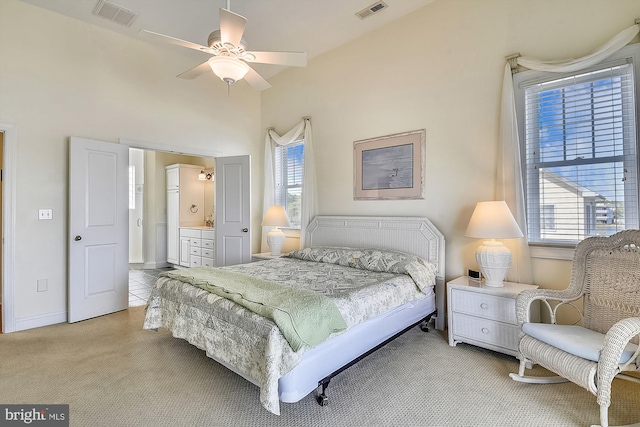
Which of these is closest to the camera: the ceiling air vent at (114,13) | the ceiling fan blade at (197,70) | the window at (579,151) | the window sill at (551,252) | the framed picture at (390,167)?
the window at (579,151)

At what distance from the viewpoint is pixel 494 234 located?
261cm

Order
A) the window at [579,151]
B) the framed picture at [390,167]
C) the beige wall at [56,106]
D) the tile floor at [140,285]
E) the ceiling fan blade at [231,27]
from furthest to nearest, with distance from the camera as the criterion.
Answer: the tile floor at [140,285]
the framed picture at [390,167]
the beige wall at [56,106]
the window at [579,151]
the ceiling fan blade at [231,27]

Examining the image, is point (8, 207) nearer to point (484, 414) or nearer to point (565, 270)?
point (484, 414)

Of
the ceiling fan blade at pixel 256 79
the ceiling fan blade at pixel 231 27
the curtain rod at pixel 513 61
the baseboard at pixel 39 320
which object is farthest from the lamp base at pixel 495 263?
the baseboard at pixel 39 320

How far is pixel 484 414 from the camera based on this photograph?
73.4 inches

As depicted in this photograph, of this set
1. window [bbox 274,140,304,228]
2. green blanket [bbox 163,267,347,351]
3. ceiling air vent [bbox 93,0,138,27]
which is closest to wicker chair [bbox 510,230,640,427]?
green blanket [bbox 163,267,347,351]

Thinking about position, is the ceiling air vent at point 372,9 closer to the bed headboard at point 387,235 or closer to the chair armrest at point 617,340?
the bed headboard at point 387,235

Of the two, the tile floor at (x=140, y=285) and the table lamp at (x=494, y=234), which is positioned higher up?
the table lamp at (x=494, y=234)

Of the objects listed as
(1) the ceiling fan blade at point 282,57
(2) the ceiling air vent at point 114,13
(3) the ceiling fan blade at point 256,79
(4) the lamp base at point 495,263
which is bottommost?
(4) the lamp base at point 495,263

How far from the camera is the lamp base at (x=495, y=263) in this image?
2.67 metres

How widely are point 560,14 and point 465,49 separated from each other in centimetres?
78

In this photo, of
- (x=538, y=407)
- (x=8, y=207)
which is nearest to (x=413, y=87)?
(x=538, y=407)

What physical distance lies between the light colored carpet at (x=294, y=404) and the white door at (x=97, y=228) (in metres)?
0.77

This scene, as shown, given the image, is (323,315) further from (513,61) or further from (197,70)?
(513,61)
